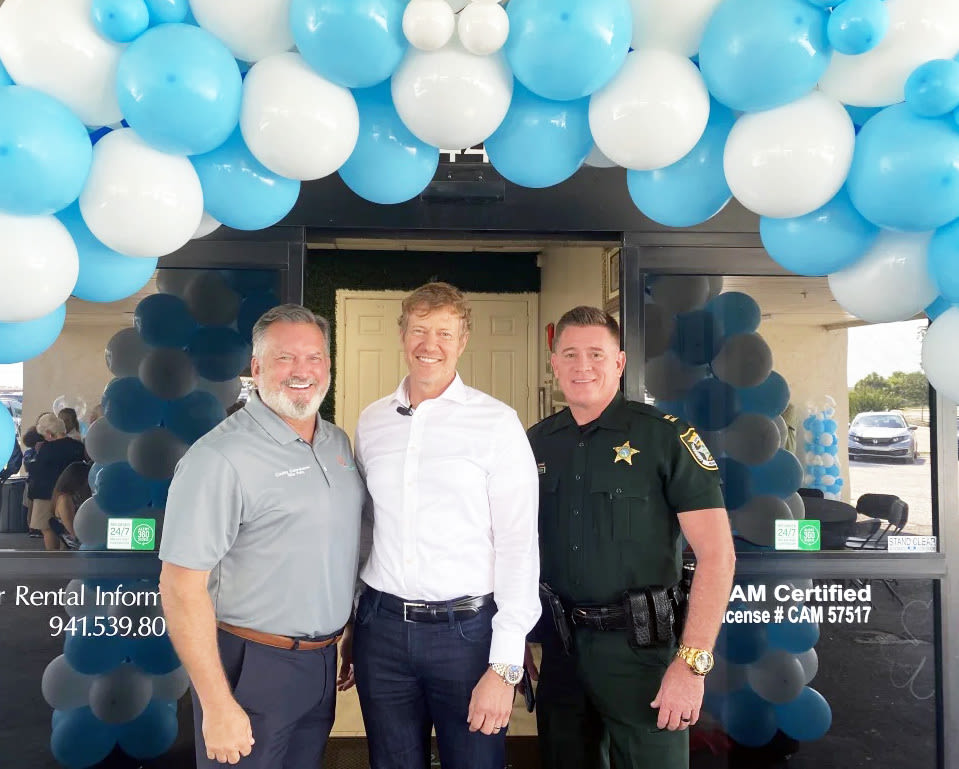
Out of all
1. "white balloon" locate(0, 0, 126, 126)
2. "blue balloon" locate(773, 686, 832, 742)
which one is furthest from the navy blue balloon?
"blue balloon" locate(773, 686, 832, 742)

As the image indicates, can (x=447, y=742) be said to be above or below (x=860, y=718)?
above

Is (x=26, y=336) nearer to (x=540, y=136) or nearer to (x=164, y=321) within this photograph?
(x=540, y=136)

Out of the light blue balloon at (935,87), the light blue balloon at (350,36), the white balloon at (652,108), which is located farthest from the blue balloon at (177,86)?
the light blue balloon at (935,87)

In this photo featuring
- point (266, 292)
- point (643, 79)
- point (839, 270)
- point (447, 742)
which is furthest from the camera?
point (266, 292)

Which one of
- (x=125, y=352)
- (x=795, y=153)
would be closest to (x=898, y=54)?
(x=795, y=153)

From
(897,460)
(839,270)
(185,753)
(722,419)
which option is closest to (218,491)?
(839,270)

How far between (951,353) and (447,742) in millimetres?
1266

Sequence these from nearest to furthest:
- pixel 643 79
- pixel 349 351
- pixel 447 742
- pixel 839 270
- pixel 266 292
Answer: pixel 643 79, pixel 839 270, pixel 447 742, pixel 266 292, pixel 349 351

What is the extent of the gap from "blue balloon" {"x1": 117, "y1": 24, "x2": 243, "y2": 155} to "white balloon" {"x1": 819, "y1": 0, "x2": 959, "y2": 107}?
1.01m

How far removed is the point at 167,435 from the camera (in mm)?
2561

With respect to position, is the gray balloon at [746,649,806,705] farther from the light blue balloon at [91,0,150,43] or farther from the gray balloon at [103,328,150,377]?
the light blue balloon at [91,0,150,43]

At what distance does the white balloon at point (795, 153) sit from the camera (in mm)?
1315

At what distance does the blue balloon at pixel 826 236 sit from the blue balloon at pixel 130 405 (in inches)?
77.7

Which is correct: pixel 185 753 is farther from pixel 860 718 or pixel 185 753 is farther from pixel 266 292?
pixel 860 718
